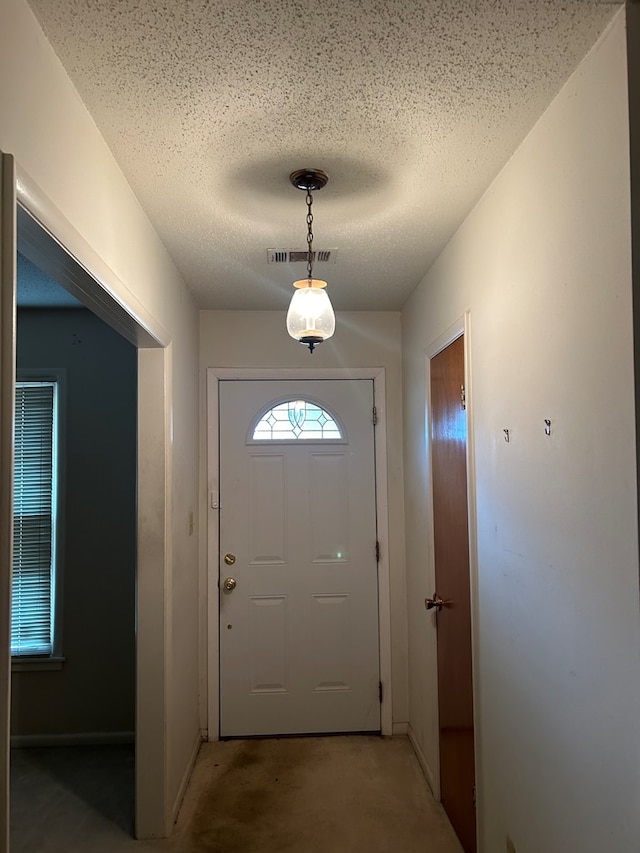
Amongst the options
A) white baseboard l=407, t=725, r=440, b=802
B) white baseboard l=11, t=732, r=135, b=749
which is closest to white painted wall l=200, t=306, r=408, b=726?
white baseboard l=407, t=725, r=440, b=802

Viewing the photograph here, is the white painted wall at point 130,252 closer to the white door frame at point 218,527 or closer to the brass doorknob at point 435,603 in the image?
the white door frame at point 218,527

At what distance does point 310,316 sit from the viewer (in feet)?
6.11

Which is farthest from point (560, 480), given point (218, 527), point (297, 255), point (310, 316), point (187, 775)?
point (187, 775)

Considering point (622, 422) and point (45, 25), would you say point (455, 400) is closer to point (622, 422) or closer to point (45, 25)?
point (622, 422)

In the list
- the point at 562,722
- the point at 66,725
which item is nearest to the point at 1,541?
the point at 562,722

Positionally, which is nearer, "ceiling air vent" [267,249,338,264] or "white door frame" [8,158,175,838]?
"white door frame" [8,158,175,838]

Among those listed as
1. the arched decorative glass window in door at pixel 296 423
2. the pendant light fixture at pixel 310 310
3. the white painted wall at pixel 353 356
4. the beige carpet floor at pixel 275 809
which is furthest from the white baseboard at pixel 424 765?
the pendant light fixture at pixel 310 310

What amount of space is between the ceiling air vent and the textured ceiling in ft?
0.77

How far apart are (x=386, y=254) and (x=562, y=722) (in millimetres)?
1887

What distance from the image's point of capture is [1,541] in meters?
0.98

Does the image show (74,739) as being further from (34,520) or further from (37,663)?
(34,520)

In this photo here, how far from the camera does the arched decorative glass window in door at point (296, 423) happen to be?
3402 mm

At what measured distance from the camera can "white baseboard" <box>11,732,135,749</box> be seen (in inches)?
126

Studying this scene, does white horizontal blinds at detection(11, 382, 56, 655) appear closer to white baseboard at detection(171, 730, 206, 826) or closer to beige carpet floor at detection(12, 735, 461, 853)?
beige carpet floor at detection(12, 735, 461, 853)
